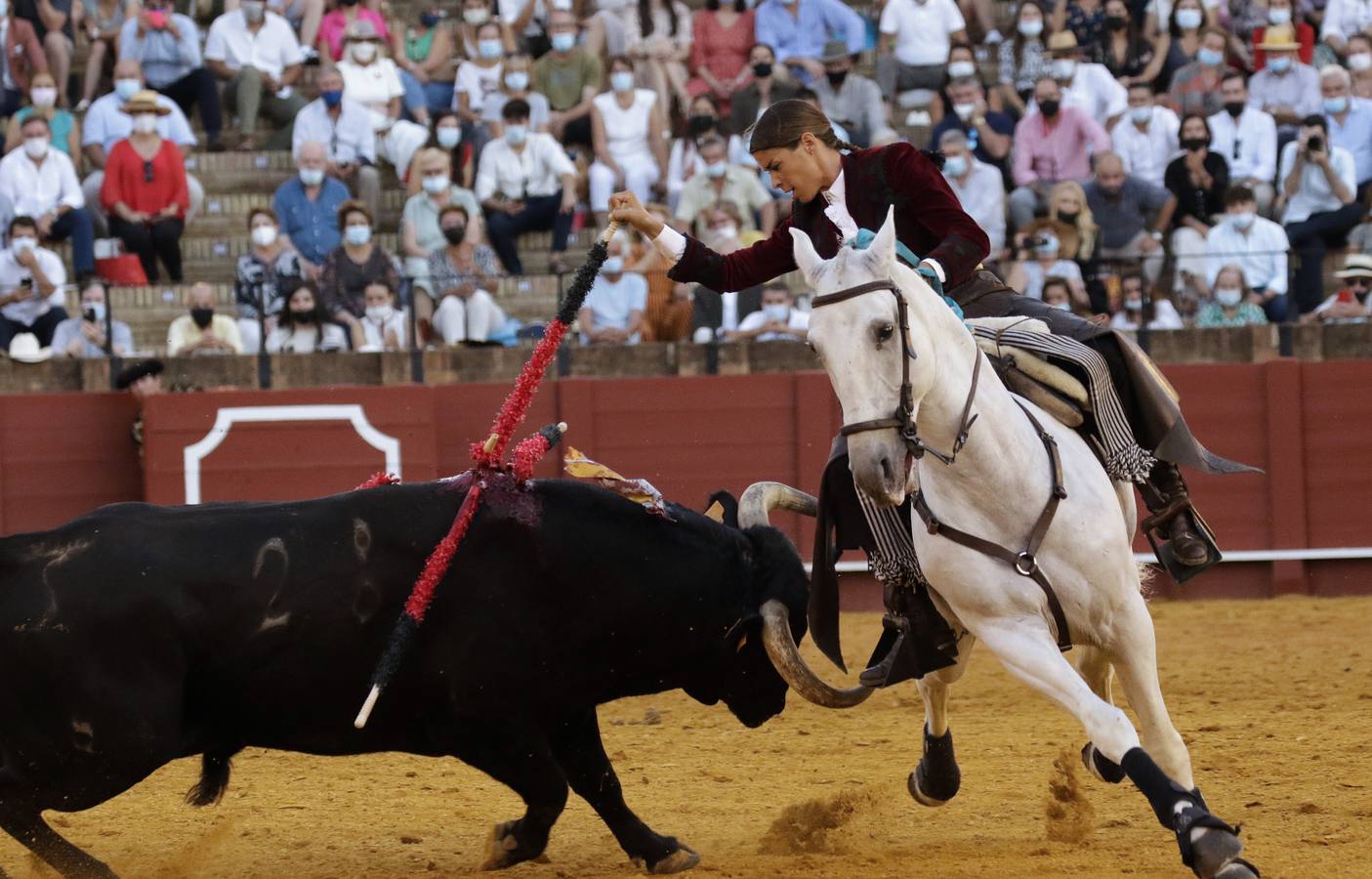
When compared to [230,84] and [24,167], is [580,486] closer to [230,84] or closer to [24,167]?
[24,167]

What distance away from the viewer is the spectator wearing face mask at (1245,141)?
13.4 m

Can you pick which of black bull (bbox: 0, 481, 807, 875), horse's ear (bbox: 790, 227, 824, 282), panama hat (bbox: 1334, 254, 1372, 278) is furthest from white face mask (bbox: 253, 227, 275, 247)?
horse's ear (bbox: 790, 227, 824, 282)

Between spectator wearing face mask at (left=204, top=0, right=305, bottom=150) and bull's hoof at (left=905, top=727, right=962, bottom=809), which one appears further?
spectator wearing face mask at (left=204, top=0, right=305, bottom=150)

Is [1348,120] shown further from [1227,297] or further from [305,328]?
[305,328]

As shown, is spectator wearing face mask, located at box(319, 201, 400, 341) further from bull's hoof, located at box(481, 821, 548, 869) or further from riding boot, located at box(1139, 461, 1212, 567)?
riding boot, located at box(1139, 461, 1212, 567)

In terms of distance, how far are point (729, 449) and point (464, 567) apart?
636 cm

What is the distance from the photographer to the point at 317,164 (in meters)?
13.1

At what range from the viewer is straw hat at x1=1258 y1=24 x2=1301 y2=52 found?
14.0 metres

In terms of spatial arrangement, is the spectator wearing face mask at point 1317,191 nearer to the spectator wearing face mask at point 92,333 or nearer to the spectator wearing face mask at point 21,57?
the spectator wearing face mask at point 21,57

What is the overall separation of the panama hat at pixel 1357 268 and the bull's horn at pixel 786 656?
7651mm

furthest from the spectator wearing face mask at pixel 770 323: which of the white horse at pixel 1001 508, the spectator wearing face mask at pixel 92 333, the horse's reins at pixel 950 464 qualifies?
the horse's reins at pixel 950 464

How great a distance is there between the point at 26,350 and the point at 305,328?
1.85 metres

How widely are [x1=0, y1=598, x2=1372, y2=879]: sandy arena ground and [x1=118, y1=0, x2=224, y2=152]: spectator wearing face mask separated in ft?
25.0

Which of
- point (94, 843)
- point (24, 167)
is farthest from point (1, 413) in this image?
point (94, 843)
